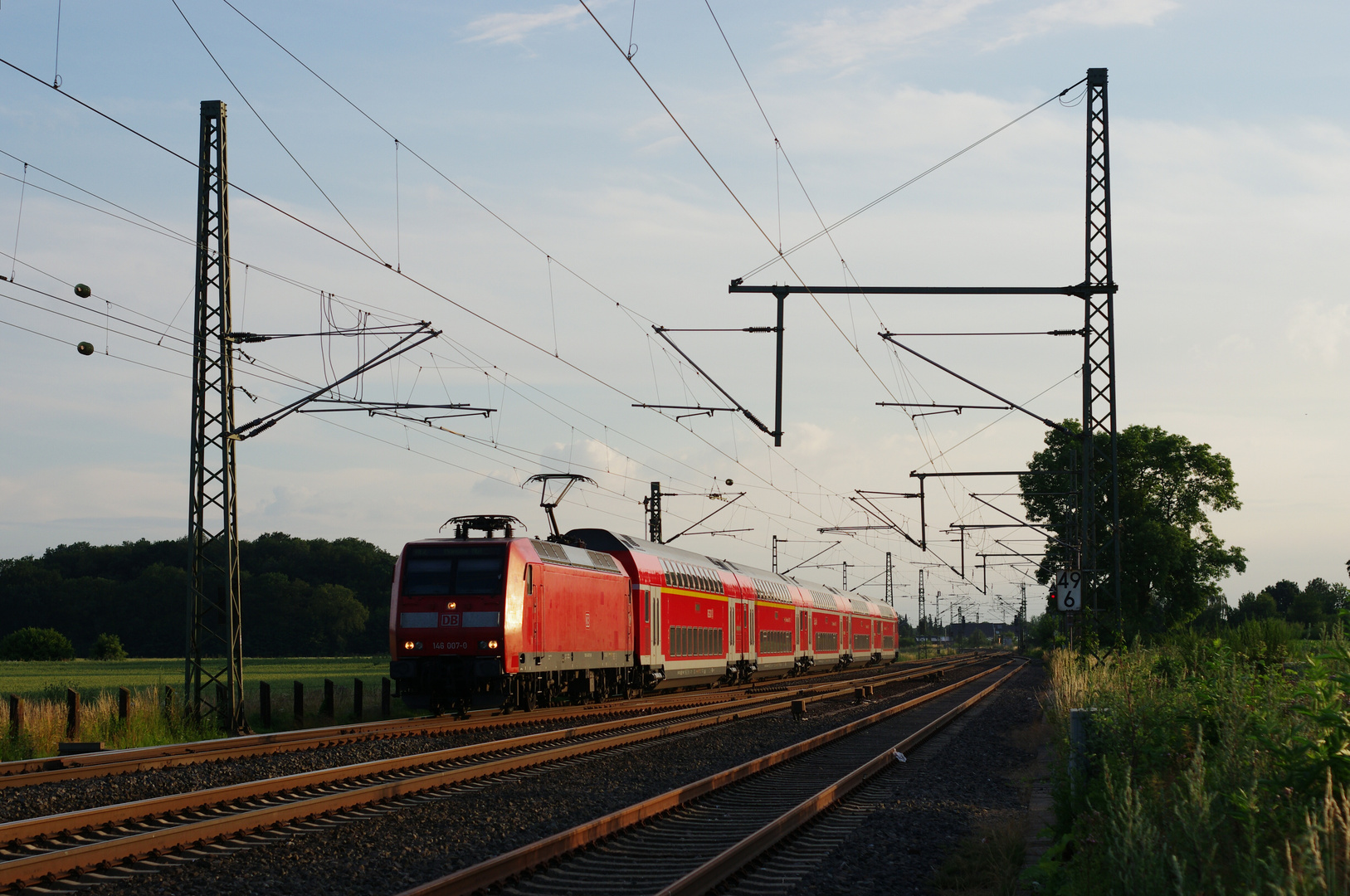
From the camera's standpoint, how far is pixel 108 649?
7775cm

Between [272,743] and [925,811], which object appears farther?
[272,743]

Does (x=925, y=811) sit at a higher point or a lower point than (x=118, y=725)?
lower

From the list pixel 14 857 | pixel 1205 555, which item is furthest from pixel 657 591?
pixel 1205 555

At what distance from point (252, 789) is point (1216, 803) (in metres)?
9.06

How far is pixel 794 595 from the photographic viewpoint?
48.2 metres

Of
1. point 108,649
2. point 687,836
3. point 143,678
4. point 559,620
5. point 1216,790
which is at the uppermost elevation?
point 559,620

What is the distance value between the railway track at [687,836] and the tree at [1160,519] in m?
40.6

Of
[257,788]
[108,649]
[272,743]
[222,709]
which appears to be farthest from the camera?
[108,649]

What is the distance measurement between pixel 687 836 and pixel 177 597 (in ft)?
274

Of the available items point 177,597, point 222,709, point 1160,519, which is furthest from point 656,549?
point 177,597

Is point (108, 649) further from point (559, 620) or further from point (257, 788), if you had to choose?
point (257, 788)

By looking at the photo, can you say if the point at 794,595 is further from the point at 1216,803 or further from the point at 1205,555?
the point at 1216,803

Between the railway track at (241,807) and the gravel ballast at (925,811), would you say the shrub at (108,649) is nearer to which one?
the railway track at (241,807)

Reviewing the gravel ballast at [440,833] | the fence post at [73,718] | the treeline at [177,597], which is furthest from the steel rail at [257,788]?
the treeline at [177,597]
